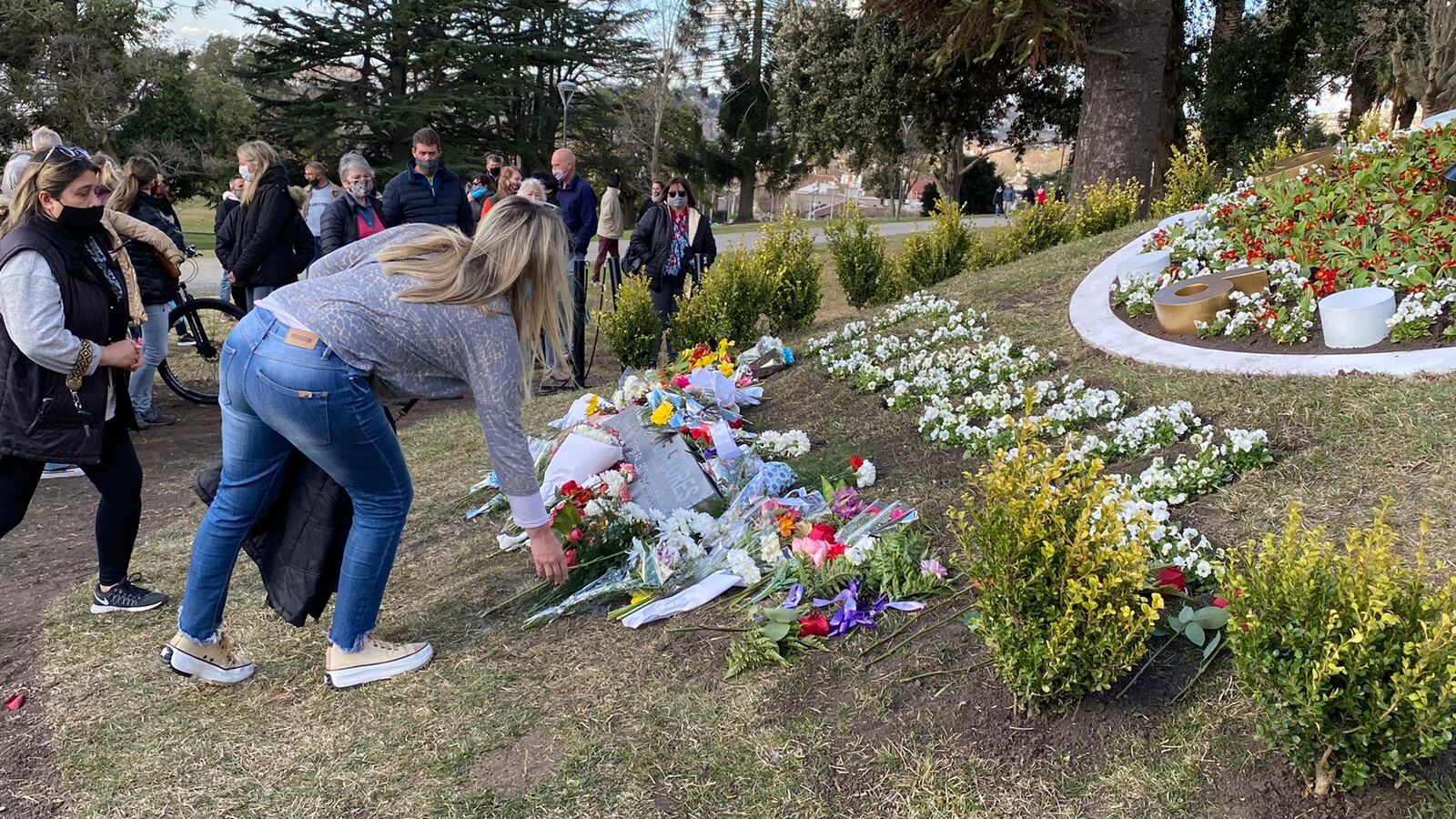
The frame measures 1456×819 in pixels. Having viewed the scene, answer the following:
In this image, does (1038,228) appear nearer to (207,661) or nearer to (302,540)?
(302,540)

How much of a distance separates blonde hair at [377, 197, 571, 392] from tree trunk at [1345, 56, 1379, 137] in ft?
58.0

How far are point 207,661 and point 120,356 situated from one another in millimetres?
1068

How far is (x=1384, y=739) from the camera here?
77.9 inches

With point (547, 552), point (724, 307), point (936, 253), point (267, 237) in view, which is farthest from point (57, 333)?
point (936, 253)

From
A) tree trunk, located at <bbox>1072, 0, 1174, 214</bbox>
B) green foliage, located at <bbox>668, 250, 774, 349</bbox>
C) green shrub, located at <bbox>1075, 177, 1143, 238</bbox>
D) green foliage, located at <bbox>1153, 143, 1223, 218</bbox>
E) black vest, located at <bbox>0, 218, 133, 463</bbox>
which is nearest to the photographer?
black vest, located at <bbox>0, 218, 133, 463</bbox>

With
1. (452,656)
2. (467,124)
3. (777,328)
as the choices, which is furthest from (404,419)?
(467,124)

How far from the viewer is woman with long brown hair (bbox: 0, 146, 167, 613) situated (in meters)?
3.10

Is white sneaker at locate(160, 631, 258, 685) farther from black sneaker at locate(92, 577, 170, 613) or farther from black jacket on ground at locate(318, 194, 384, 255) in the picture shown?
black jacket on ground at locate(318, 194, 384, 255)

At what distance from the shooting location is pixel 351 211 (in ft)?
23.6

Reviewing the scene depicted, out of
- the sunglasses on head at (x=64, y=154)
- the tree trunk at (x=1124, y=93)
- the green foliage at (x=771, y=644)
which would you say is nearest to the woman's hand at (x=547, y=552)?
the green foliage at (x=771, y=644)

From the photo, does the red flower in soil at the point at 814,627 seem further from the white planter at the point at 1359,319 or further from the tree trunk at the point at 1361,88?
the tree trunk at the point at 1361,88

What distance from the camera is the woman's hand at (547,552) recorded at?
9.37 ft

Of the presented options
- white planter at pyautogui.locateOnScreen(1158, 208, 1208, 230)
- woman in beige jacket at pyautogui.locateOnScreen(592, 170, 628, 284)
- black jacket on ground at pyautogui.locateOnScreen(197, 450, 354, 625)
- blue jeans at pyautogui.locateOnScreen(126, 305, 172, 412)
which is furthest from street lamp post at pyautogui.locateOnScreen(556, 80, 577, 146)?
black jacket on ground at pyautogui.locateOnScreen(197, 450, 354, 625)

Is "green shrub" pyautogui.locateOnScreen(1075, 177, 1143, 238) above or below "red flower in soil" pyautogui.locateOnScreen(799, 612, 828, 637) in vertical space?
above
